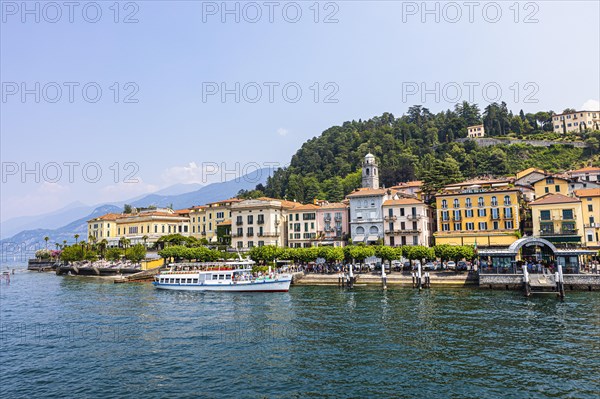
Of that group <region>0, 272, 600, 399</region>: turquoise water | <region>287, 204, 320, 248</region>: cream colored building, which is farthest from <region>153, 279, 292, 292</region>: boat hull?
<region>287, 204, 320, 248</region>: cream colored building

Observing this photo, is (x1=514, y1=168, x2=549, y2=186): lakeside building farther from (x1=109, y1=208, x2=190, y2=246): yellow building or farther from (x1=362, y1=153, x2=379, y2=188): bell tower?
(x1=109, y1=208, x2=190, y2=246): yellow building

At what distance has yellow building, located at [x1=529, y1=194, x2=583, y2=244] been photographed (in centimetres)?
5719

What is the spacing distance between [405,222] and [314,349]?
4612 centimetres

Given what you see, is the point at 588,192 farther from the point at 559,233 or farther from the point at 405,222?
the point at 405,222

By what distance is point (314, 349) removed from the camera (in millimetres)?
26500

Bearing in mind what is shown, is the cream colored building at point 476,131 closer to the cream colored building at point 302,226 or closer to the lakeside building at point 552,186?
the lakeside building at point 552,186

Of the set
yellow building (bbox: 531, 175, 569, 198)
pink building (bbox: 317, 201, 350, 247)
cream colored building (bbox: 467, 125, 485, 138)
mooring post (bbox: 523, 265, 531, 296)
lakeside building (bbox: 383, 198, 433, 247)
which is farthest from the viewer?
cream colored building (bbox: 467, 125, 485, 138)

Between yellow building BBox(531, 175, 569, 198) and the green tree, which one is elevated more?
yellow building BBox(531, 175, 569, 198)

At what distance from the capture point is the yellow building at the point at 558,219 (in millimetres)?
57188

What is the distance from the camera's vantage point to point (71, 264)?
99.6 m

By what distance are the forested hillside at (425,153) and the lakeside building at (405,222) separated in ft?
55.6

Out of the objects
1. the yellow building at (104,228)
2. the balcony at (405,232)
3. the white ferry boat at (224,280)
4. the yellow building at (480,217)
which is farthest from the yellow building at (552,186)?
the yellow building at (104,228)

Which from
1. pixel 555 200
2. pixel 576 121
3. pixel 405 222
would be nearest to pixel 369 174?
pixel 405 222

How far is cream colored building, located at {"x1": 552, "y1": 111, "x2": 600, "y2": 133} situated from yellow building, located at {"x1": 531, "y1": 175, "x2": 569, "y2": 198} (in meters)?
85.7
